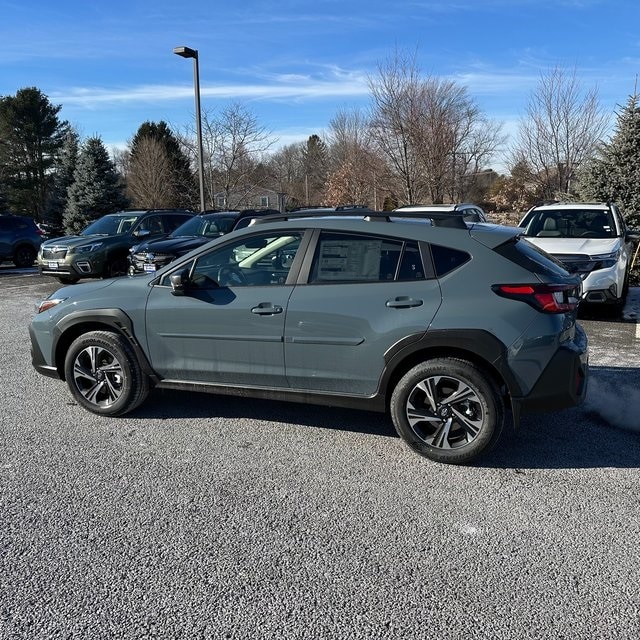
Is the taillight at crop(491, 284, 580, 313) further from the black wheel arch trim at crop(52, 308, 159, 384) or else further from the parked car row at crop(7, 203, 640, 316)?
the parked car row at crop(7, 203, 640, 316)

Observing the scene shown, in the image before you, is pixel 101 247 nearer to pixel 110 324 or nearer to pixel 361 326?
pixel 110 324

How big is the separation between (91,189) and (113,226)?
68.0 feet

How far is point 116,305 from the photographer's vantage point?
4664 millimetres

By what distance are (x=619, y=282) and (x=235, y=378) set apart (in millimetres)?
6768

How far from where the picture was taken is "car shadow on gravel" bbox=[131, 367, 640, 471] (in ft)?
13.4

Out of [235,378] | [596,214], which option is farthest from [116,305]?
[596,214]

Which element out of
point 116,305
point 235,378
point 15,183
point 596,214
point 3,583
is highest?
point 15,183

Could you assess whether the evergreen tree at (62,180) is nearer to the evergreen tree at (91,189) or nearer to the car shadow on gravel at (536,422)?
the evergreen tree at (91,189)

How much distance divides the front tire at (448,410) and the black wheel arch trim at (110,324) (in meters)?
2.03

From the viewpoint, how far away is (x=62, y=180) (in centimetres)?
3525

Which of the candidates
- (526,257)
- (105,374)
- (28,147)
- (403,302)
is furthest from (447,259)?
(28,147)

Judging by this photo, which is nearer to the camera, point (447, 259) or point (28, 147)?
point (447, 259)

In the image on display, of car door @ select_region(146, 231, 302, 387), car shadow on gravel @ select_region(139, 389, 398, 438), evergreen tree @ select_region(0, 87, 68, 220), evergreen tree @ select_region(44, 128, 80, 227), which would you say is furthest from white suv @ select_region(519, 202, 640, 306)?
evergreen tree @ select_region(0, 87, 68, 220)

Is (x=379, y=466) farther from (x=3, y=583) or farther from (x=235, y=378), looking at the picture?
(x=3, y=583)
